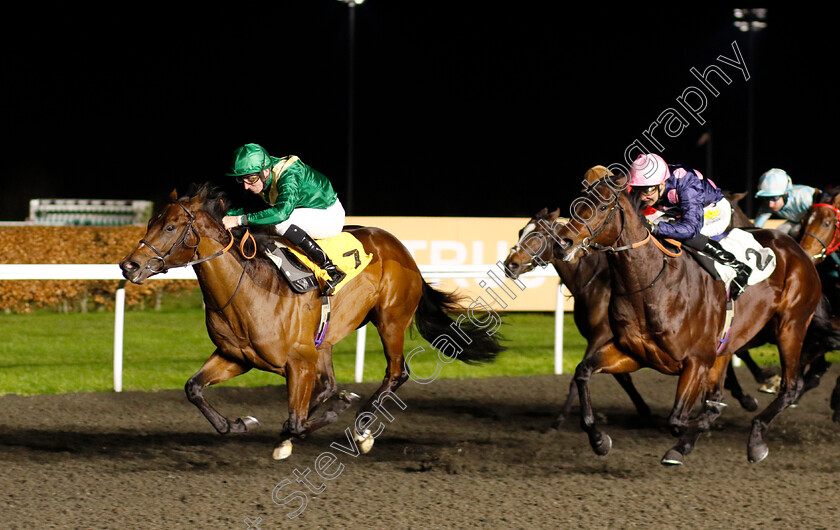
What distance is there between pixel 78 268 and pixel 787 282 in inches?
173

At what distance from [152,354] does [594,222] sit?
16.6ft

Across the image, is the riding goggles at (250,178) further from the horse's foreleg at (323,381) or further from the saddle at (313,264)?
the horse's foreleg at (323,381)

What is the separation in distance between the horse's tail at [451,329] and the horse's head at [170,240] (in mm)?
1676

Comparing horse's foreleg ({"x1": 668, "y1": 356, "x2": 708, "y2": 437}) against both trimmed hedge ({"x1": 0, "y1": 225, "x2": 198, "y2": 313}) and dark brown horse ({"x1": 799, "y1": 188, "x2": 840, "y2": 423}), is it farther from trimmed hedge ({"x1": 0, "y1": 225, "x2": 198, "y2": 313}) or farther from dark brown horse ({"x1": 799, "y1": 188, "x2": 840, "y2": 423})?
trimmed hedge ({"x1": 0, "y1": 225, "x2": 198, "y2": 313})

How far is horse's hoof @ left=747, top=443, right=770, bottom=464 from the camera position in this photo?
14.8ft

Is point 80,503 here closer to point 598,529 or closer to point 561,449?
point 598,529

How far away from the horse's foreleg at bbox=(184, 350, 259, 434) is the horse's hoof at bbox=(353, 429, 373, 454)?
62 cm

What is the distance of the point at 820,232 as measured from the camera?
550cm

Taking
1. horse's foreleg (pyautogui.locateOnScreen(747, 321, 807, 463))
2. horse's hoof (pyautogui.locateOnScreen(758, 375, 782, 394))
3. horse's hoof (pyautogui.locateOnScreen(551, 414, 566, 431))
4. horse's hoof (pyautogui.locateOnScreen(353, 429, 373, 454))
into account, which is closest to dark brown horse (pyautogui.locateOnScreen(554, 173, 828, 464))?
horse's foreleg (pyautogui.locateOnScreen(747, 321, 807, 463))

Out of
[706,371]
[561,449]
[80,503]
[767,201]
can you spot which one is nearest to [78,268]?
[80,503]

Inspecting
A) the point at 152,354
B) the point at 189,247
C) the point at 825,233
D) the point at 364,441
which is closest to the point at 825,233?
the point at 825,233

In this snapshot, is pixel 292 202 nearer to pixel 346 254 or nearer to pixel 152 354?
pixel 346 254

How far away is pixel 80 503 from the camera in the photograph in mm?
3574

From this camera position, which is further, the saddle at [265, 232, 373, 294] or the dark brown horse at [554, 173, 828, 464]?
the saddle at [265, 232, 373, 294]
